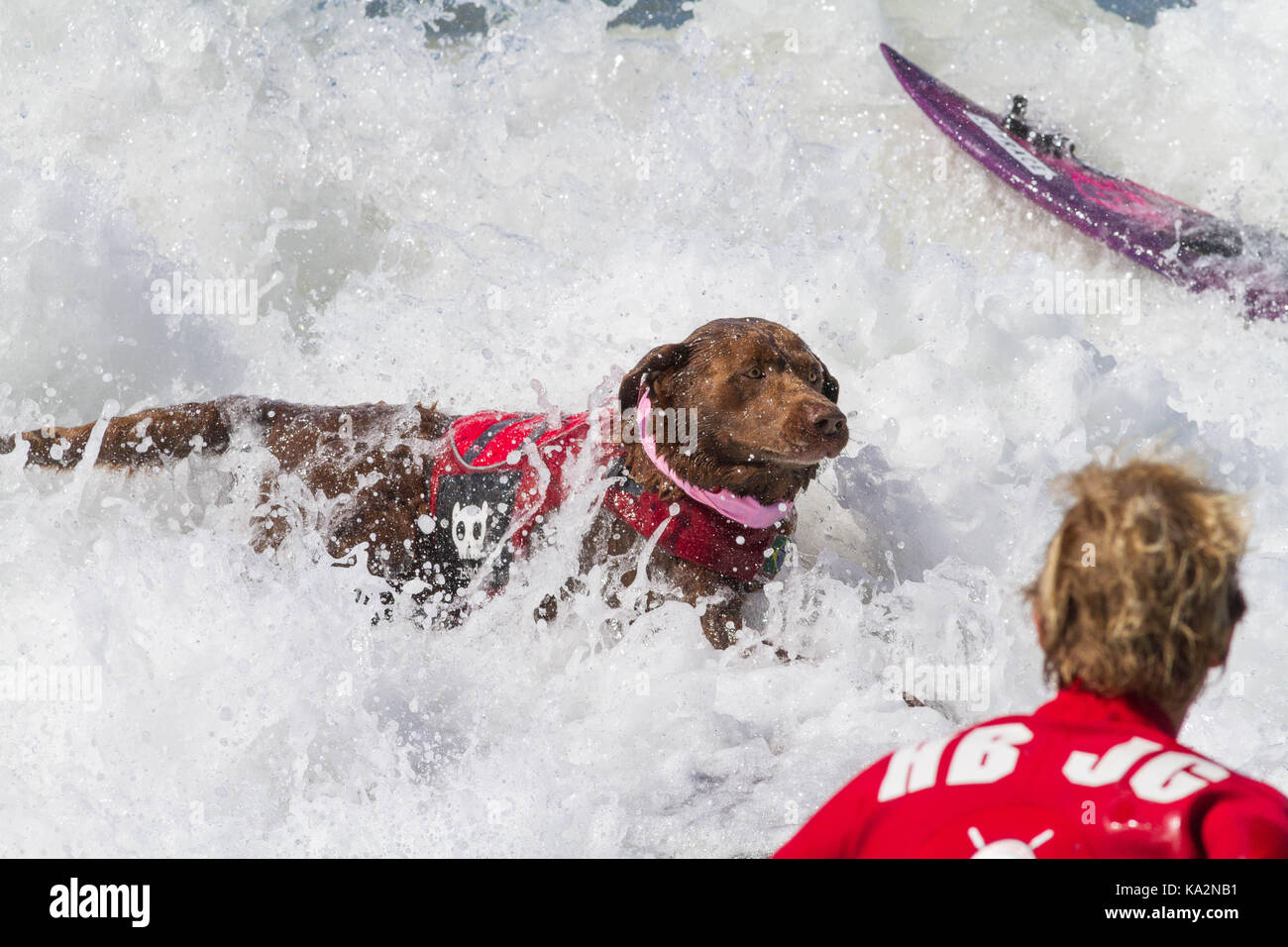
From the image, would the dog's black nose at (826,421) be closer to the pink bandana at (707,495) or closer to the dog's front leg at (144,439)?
the pink bandana at (707,495)

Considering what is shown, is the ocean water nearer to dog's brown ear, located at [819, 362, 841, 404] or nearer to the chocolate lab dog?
the chocolate lab dog

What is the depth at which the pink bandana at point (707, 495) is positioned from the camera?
323 centimetres

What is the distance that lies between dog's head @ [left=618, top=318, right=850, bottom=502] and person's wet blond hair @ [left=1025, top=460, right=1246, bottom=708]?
5.67 feet

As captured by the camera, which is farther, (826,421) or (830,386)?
(830,386)

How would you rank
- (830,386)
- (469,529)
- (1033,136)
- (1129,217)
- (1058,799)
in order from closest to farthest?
(1058,799) → (469,529) → (830,386) → (1129,217) → (1033,136)

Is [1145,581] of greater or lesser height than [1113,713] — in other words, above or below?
above

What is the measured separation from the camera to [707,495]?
10.6ft

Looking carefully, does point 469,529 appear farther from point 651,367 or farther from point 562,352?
point 562,352

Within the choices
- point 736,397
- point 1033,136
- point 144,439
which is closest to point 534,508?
point 736,397

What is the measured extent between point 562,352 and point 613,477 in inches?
61.6

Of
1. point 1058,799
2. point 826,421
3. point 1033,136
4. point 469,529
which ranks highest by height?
point 1033,136

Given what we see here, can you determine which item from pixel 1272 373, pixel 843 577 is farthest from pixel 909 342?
pixel 1272 373

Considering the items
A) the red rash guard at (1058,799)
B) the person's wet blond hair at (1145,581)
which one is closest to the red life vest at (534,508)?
the red rash guard at (1058,799)

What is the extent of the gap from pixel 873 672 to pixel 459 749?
131cm
